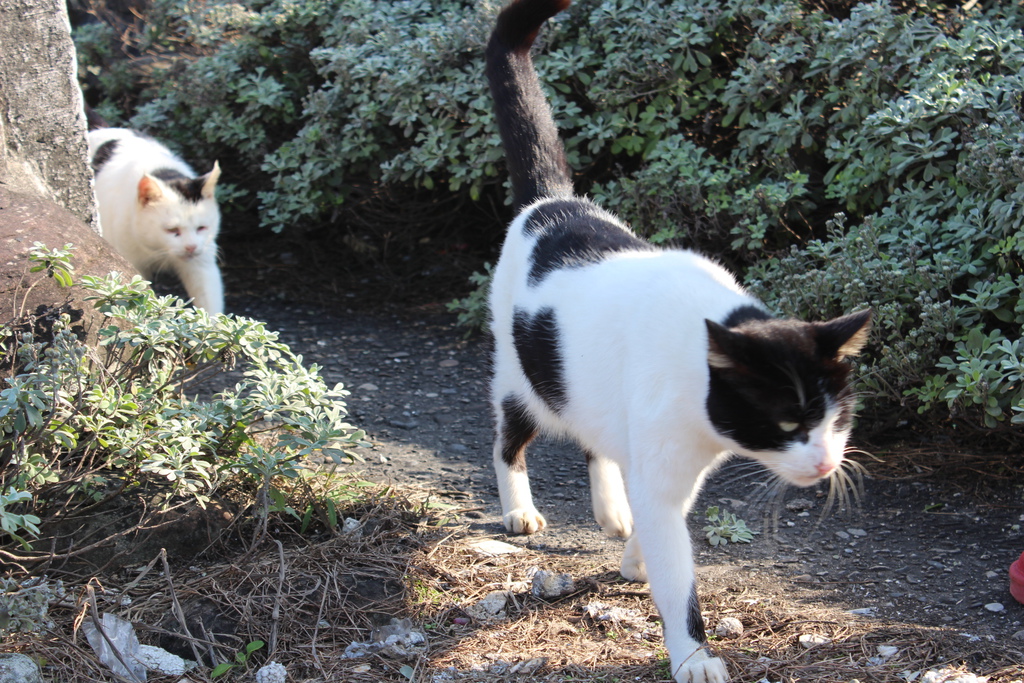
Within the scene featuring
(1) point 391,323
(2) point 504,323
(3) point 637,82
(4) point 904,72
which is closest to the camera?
(2) point 504,323

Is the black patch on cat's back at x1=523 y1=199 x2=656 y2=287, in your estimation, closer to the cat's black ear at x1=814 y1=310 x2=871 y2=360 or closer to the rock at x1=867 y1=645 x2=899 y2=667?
the cat's black ear at x1=814 y1=310 x2=871 y2=360

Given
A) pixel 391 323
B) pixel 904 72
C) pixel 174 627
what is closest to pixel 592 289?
pixel 174 627

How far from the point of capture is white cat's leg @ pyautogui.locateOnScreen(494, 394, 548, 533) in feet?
9.62

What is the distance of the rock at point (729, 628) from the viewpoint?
236 centimetres

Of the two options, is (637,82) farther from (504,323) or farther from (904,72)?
(504,323)

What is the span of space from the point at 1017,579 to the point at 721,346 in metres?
1.29

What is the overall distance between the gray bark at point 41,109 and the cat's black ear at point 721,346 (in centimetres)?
246

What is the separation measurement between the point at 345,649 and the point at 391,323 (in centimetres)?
279

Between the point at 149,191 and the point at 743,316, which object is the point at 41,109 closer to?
the point at 149,191

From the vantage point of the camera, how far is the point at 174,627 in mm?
2352

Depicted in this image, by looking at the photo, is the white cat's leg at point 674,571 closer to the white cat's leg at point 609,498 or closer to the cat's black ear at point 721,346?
the cat's black ear at point 721,346

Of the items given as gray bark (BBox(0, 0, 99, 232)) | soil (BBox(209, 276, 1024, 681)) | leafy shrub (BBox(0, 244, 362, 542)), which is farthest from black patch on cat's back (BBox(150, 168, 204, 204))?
leafy shrub (BBox(0, 244, 362, 542))

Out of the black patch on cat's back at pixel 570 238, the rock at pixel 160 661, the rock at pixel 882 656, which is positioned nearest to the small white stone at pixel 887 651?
the rock at pixel 882 656

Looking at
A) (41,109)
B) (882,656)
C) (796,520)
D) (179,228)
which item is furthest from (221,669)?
(179,228)
